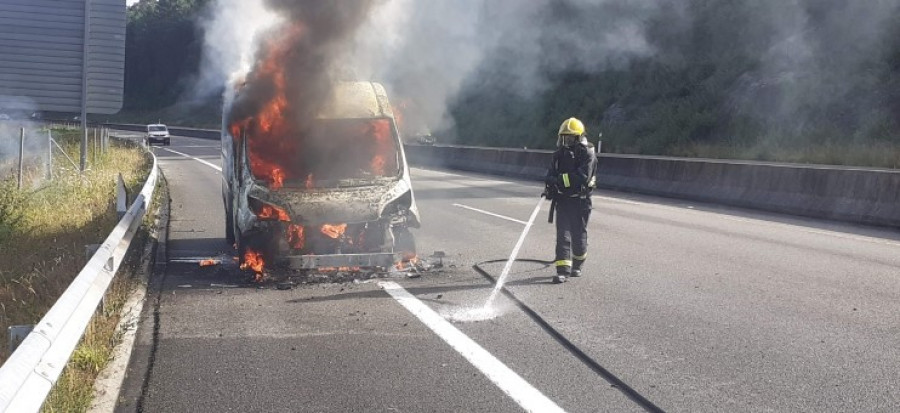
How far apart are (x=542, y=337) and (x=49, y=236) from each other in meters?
8.13

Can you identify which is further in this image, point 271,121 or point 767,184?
point 767,184

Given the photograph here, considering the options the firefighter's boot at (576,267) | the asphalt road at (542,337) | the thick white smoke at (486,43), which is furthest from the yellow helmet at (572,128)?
the thick white smoke at (486,43)

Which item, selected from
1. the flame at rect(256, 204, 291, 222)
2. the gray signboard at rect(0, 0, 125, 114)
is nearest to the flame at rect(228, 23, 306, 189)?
the flame at rect(256, 204, 291, 222)

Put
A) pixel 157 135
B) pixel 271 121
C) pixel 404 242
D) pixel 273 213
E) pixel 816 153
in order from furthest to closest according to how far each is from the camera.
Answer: pixel 157 135
pixel 816 153
pixel 271 121
pixel 404 242
pixel 273 213

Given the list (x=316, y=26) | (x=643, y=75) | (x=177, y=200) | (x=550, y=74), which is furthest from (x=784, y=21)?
(x=316, y=26)

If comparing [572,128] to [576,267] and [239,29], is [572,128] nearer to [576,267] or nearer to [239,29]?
[576,267]

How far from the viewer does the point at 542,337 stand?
6.66 m

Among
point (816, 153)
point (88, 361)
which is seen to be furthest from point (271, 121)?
point (816, 153)

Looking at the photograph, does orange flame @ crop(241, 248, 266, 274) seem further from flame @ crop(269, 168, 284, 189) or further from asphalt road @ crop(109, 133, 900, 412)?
flame @ crop(269, 168, 284, 189)

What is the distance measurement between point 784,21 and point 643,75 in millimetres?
8627

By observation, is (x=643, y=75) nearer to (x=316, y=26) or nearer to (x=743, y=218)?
(x=743, y=218)

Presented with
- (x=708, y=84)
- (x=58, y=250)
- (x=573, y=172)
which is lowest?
(x=58, y=250)

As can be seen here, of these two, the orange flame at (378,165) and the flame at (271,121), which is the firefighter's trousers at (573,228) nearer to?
the orange flame at (378,165)

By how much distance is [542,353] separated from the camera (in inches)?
243
